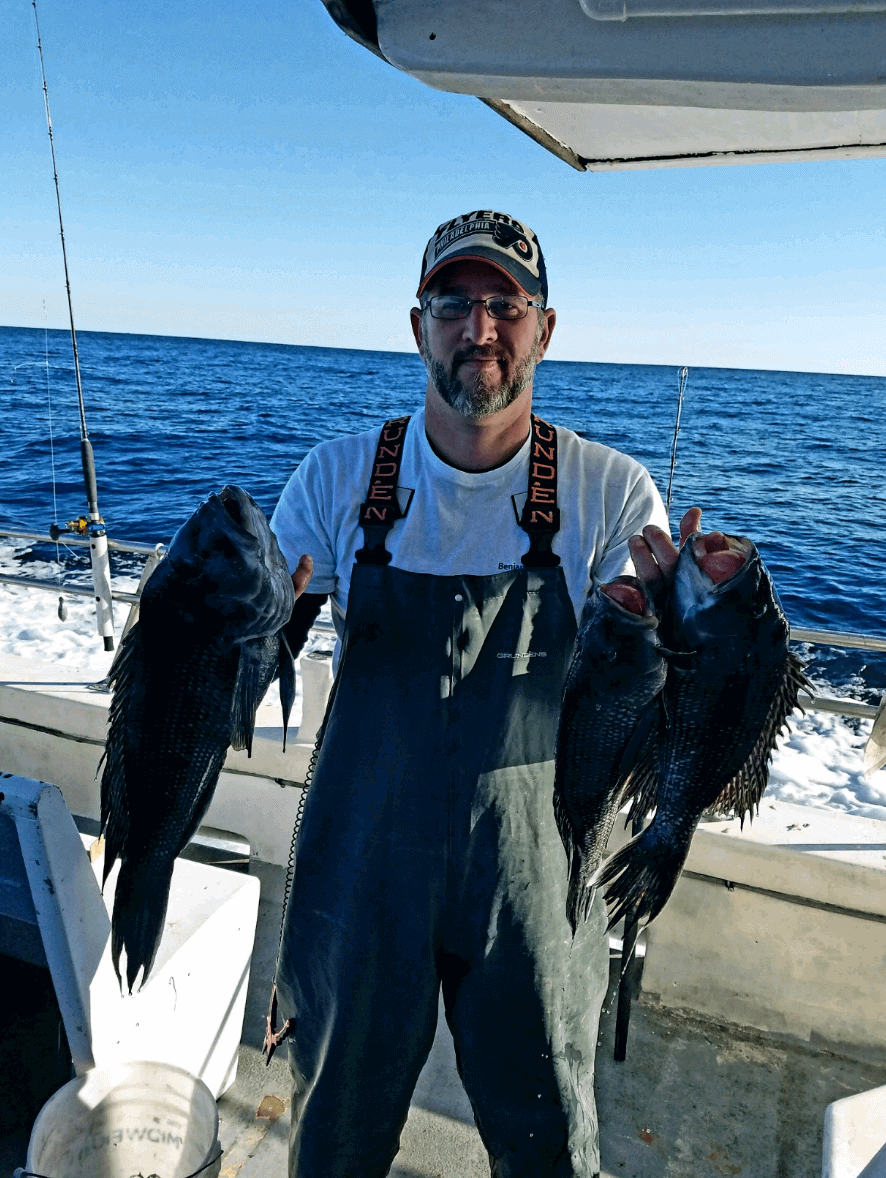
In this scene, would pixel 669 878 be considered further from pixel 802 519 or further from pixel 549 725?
pixel 802 519

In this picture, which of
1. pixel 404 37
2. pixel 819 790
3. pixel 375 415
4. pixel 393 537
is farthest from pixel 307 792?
pixel 375 415

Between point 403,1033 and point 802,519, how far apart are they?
1958 centimetres

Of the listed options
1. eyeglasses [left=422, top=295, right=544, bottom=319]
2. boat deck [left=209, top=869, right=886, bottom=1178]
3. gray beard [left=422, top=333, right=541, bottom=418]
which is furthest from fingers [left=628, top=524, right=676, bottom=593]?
boat deck [left=209, top=869, right=886, bottom=1178]

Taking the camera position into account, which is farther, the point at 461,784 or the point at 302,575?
the point at 461,784

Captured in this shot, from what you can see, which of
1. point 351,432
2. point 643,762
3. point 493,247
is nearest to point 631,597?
point 643,762

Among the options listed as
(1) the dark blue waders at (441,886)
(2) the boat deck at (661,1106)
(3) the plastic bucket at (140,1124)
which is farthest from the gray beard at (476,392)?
(2) the boat deck at (661,1106)

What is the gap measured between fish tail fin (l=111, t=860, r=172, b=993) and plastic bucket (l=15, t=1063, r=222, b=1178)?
3.27 ft

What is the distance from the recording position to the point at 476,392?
2467 millimetres

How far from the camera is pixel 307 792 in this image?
251cm

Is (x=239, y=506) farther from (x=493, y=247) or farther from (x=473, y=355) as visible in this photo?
(x=493, y=247)

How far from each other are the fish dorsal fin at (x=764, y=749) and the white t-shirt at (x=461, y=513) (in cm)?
68

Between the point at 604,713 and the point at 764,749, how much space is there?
0.39 meters

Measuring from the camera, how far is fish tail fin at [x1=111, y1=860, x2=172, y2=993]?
193 cm

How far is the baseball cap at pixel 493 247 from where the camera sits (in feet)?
8.29
